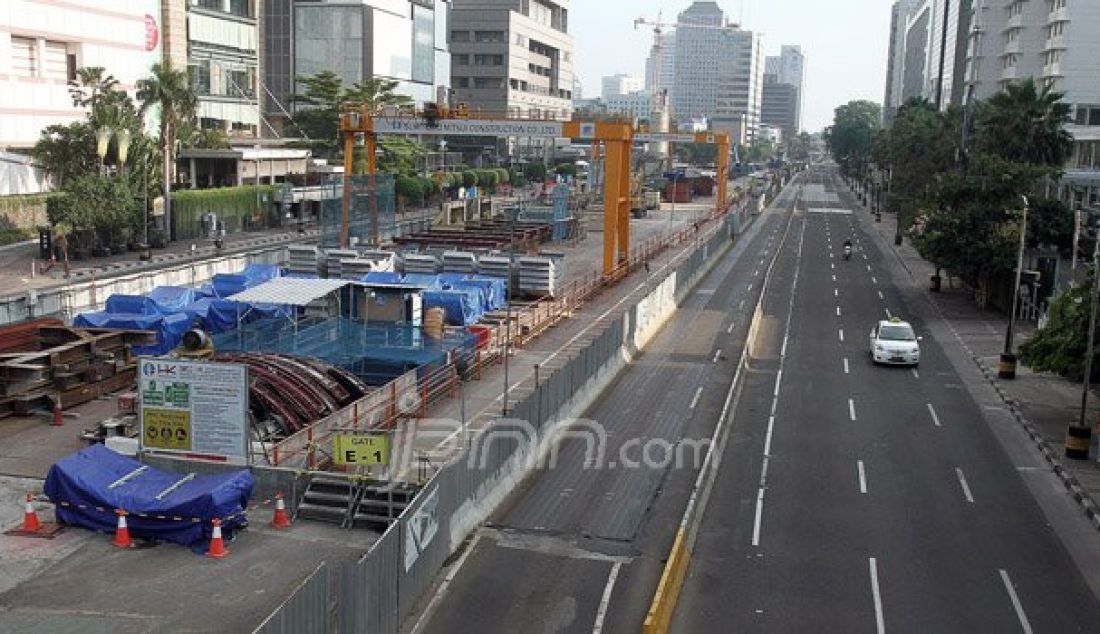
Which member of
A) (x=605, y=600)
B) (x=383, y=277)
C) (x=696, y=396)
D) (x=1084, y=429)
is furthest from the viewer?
(x=383, y=277)

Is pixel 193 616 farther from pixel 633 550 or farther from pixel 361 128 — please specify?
pixel 361 128

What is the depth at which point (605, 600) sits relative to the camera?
17016 mm

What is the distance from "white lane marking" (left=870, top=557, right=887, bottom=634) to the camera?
54.1 ft

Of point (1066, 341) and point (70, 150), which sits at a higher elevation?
point (70, 150)

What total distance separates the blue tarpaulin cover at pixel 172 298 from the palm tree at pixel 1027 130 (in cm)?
4455

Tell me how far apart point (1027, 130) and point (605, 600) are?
52268 millimetres

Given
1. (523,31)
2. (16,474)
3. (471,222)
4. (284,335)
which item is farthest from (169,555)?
(523,31)

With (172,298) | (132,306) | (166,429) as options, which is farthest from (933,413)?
(132,306)

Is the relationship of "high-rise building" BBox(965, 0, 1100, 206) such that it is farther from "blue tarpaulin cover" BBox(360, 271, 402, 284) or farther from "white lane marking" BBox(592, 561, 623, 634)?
"white lane marking" BBox(592, 561, 623, 634)

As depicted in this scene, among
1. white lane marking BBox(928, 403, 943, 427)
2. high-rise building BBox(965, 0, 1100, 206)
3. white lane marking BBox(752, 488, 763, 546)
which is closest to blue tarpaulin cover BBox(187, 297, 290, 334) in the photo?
white lane marking BBox(752, 488, 763, 546)

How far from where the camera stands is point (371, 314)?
34.4 meters

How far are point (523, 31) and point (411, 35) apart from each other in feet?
125

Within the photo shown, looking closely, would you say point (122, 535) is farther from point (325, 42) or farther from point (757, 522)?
point (325, 42)

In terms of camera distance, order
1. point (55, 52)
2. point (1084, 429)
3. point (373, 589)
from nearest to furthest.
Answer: point (373, 589) < point (1084, 429) < point (55, 52)
